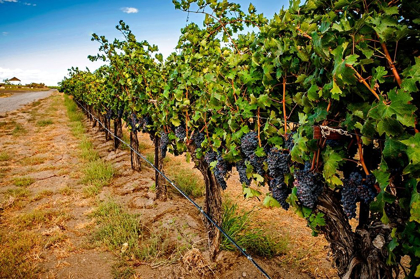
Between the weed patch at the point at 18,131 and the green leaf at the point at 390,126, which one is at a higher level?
the green leaf at the point at 390,126

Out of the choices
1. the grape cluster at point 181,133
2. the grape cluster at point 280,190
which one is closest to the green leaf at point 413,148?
the grape cluster at point 280,190

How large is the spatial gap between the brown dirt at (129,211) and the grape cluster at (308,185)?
448mm

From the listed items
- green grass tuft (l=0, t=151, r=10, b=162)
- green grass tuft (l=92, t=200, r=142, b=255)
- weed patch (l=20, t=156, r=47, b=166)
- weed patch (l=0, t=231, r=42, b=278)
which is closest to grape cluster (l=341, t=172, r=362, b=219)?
green grass tuft (l=92, t=200, r=142, b=255)

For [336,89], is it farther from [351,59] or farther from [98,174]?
[98,174]

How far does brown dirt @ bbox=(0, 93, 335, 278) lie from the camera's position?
3.10 m

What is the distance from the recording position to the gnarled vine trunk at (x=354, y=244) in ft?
4.74

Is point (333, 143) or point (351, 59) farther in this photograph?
point (333, 143)

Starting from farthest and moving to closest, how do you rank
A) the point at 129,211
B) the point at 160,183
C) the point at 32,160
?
the point at 32,160 → the point at 160,183 → the point at 129,211

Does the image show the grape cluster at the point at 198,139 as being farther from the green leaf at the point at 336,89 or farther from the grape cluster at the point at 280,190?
the green leaf at the point at 336,89

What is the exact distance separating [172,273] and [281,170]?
6.90 ft

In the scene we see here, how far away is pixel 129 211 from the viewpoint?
4.50 metres

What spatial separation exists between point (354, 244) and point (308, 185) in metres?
0.50

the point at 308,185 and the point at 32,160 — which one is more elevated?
the point at 308,185

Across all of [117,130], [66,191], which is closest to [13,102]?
[117,130]
